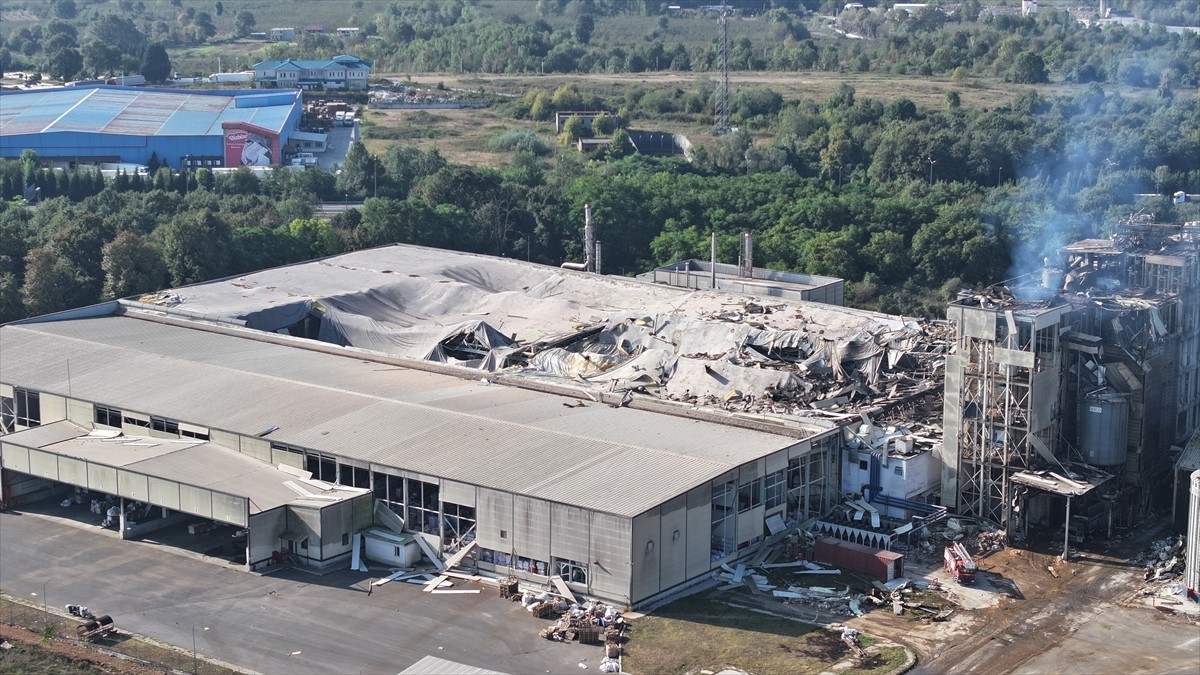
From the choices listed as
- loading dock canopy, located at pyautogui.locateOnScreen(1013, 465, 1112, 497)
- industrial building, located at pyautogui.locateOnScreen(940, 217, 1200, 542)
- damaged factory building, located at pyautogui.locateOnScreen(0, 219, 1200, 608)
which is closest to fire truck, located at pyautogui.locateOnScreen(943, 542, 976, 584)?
damaged factory building, located at pyautogui.locateOnScreen(0, 219, 1200, 608)

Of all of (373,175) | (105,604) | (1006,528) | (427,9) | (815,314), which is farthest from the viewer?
(427,9)

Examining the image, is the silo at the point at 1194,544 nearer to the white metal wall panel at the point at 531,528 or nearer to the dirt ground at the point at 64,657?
the white metal wall panel at the point at 531,528

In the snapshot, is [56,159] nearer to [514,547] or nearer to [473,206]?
[473,206]

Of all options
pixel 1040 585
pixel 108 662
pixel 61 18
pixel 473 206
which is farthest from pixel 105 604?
pixel 61 18

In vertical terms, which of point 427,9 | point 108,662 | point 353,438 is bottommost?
point 108,662

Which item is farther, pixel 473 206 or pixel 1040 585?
pixel 473 206

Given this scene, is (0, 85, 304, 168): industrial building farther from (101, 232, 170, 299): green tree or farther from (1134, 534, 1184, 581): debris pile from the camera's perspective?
(1134, 534, 1184, 581): debris pile
